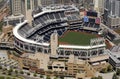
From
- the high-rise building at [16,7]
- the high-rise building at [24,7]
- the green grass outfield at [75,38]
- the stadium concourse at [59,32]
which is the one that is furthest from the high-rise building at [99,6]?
the high-rise building at [16,7]

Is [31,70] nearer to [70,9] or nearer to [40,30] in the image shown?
[40,30]

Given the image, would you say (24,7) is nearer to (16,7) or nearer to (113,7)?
(16,7)

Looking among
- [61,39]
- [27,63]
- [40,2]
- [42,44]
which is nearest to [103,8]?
[40,2]

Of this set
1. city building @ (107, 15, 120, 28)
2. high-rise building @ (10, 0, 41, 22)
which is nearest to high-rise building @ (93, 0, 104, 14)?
city building @ (107, 15, 120, 28)

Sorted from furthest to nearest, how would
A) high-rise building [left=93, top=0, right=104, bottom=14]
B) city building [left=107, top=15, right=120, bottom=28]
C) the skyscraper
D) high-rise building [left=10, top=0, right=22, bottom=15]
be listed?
high-rise building [left=93, top=0, right=104, bottom=14]
high-rise building [left=10, top=0, right=22, bottom=15]
the skyscraper
city building [left=107, top=15, right=120, bottom=28]

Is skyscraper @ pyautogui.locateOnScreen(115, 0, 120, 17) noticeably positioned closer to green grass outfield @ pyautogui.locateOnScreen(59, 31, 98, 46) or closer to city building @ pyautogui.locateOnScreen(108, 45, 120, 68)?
green grass outfield @ pyautogui.locateOnScreen(59, 31, 98, 46)

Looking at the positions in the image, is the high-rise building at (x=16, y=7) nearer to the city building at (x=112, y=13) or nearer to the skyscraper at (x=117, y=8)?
the city building at (x=112, y=13)

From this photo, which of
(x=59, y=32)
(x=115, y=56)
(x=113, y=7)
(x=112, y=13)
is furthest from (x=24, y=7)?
(x=115, y=56)
